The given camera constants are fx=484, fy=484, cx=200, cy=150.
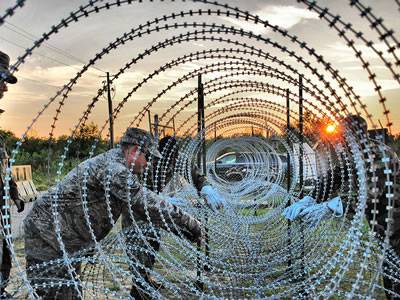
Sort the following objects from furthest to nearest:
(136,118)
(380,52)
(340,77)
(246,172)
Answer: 1. (246,172)
2. (136,118)
3. (340,77)
4. (380,52)

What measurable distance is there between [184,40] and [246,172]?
678 inches

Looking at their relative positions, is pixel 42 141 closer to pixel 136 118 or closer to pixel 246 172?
pixel 246 172

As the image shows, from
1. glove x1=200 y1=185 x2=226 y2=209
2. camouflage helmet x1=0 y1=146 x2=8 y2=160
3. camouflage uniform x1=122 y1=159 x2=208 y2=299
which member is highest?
camouflage helmet x1=0 y1=146 x2=8 y2=160

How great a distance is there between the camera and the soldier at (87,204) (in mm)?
4055

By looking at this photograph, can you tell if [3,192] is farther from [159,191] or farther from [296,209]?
[296,209]

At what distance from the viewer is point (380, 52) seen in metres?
2.31

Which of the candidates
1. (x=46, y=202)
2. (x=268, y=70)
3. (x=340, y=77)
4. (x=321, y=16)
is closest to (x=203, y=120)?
(x=268, y=70)

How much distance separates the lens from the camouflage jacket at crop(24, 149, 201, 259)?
4.05m

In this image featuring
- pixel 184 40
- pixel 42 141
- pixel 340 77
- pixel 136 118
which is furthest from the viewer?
pixel 42 141

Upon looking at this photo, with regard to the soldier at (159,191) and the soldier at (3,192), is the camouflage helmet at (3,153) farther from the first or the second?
the soldier at (159,191)

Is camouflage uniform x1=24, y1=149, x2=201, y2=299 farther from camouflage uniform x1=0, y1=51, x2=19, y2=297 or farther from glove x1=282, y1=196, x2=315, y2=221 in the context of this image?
glove x1=282, y1=196, x2=315, y2=221

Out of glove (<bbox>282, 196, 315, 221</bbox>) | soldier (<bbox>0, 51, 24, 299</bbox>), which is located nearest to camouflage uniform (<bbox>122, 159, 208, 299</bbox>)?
soldier (<bbox>0, 51, 24, 299</bbox>)

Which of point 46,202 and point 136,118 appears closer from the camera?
point 46,202

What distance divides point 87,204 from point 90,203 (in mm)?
27
